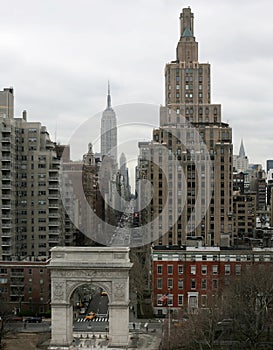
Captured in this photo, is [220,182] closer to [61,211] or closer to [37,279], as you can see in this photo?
[61,211]

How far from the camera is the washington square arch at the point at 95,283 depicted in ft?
115

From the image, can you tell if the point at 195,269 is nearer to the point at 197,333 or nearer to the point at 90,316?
the point at 90,316

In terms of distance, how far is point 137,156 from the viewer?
6156 cm

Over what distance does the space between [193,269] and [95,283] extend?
34.6 feet

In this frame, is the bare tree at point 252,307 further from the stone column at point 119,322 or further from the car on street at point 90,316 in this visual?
the car on street at point 90,316

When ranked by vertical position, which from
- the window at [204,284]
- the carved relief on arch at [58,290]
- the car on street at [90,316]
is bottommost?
the car on street at [90,316]

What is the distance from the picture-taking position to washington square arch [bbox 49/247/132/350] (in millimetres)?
35094

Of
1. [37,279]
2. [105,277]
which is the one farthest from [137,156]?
[105,277]

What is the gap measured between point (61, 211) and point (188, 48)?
75.1ft

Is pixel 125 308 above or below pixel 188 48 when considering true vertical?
below

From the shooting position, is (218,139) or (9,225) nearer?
(9,225)

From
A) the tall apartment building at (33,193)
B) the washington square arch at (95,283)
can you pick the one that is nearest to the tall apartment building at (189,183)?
the tall apartment building at (33,193)

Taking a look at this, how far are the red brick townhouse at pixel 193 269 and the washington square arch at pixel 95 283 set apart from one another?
28.6ft

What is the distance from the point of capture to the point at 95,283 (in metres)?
35.5
